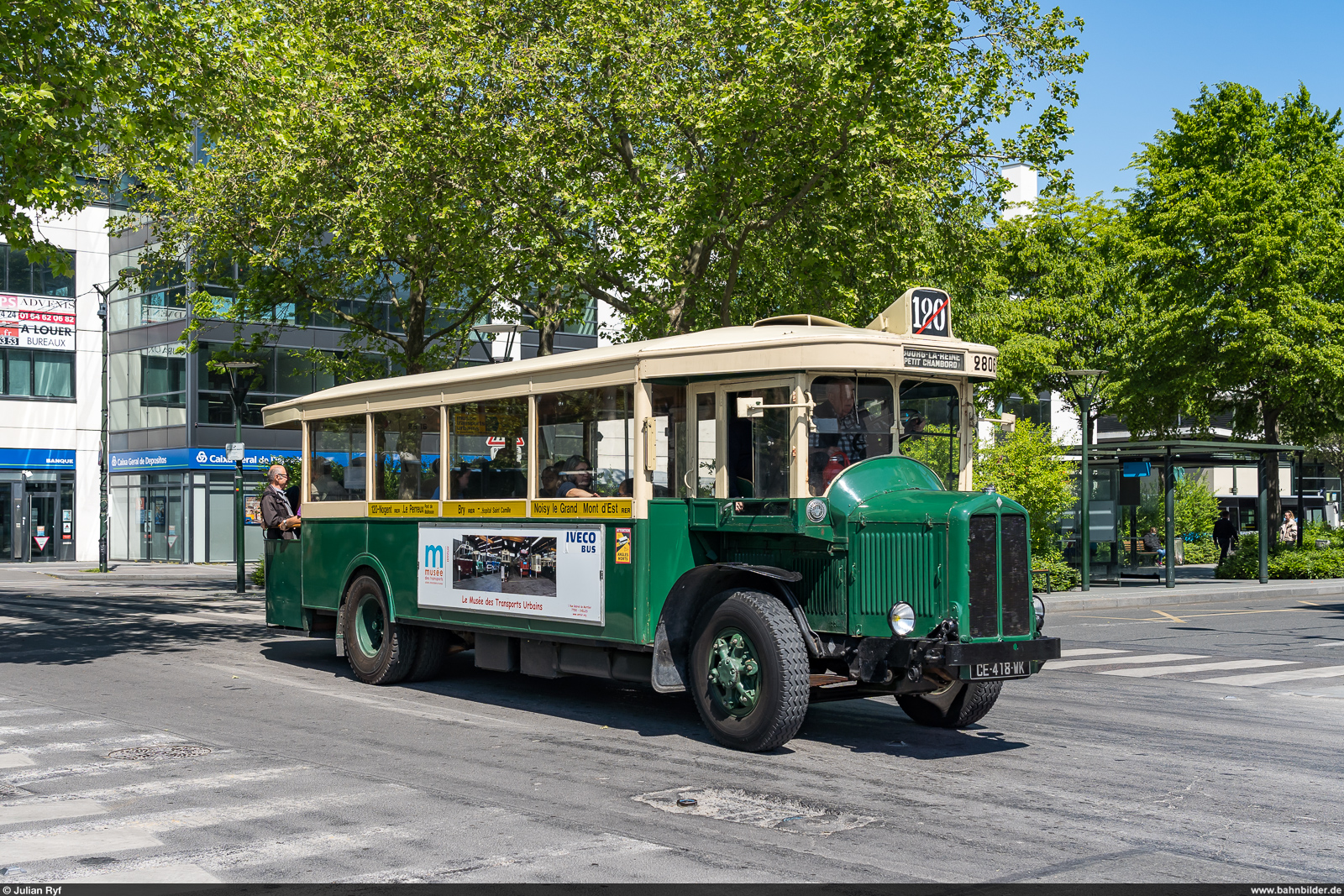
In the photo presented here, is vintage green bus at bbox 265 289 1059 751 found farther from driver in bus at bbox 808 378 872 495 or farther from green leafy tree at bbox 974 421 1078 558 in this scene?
green leafy tree at bbox 974 421 1078 558

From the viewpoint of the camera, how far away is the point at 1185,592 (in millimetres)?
26859

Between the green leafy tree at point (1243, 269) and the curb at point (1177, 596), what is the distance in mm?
5043

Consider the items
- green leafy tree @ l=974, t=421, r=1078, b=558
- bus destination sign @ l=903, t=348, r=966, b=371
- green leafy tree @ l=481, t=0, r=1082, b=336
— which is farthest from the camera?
green leafy tree @ l=974, t=421, r=1078, b=558

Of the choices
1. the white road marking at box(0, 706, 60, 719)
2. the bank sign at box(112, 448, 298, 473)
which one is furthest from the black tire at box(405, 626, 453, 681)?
the bank sign at box(112, 448, 298, 473)

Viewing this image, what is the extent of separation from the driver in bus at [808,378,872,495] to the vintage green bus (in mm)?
16

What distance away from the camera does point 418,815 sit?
22.5 ft

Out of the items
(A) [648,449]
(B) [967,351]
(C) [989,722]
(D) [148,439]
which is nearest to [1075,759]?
(C) [989,722]

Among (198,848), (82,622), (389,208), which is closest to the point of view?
(198,848)

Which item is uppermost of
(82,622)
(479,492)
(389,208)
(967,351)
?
(389,208)

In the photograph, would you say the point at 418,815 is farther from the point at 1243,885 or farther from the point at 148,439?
the point at 148,439

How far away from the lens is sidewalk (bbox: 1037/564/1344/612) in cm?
2497

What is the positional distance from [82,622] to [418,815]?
15067mm

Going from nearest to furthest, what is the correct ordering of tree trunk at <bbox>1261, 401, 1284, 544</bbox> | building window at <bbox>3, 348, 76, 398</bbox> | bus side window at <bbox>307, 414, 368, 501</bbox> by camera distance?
1. bus side window at <bbox>307, 414, 368, 501</bbox>
2. tree trunk at <bbox>1261, 401, 1284, 544</bbox>
3. building window at <bbox>3, 348, 76, 398</bbox>

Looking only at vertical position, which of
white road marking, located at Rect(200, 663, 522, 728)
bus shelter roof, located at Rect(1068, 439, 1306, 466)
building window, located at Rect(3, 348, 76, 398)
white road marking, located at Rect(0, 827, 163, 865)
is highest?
building window, located at Rect(3, 348, 76, 398)
